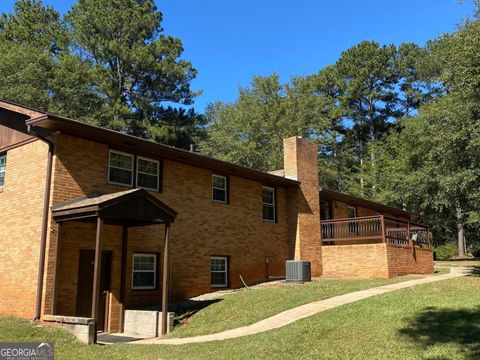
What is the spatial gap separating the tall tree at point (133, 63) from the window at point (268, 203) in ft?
61.7

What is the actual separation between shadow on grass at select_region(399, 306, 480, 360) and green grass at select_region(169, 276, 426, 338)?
4.05 metres

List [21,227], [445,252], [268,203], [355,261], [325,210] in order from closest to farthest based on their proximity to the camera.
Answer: [21,227] < [355,261] < [268,203] < [325,210] < [445,252]

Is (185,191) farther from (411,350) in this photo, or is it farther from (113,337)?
(411,350)

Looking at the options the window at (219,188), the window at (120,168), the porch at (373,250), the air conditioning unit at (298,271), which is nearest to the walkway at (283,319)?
the air conditioning unit at (298,271)

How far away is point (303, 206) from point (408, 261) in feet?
16.7

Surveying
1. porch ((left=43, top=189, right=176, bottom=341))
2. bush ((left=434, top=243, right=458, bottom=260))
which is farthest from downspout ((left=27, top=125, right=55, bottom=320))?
bush ((left=434, top=243, right=458, bottom=260))

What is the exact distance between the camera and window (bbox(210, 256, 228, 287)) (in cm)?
1820

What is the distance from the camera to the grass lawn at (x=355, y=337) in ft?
28.0

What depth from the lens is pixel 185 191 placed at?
56.9 feet

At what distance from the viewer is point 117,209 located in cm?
1266

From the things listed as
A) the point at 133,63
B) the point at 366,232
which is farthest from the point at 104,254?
the point at 133,63

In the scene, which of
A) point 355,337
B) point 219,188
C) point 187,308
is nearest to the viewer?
point 355,337
